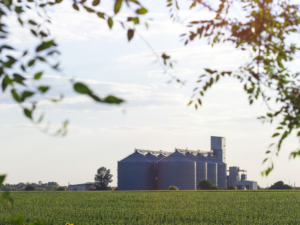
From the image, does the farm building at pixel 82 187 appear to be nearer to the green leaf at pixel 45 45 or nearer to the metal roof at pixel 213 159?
the metal roof at pixel 213 159

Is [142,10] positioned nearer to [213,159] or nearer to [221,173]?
[221,173]

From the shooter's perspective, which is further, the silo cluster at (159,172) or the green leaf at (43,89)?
the silo cluster at (159,172)

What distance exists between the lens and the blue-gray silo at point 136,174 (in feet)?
260

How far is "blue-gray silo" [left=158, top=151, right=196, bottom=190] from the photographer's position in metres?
78.6

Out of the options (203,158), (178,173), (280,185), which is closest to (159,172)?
(178,173)

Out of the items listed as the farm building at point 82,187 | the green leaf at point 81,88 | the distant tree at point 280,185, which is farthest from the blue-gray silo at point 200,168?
the green leaf at point 81,88

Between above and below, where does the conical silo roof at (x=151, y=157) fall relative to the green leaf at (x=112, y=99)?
above

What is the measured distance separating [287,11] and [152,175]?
7816cm

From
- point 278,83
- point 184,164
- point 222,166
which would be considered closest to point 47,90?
point 278,83

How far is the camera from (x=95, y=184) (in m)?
112

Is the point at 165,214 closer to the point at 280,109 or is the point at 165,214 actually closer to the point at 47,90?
the point at 280,109

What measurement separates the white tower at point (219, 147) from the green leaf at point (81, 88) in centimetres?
9875

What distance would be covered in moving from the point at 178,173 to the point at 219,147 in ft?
80.2

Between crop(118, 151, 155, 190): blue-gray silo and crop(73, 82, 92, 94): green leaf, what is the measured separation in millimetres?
78718
